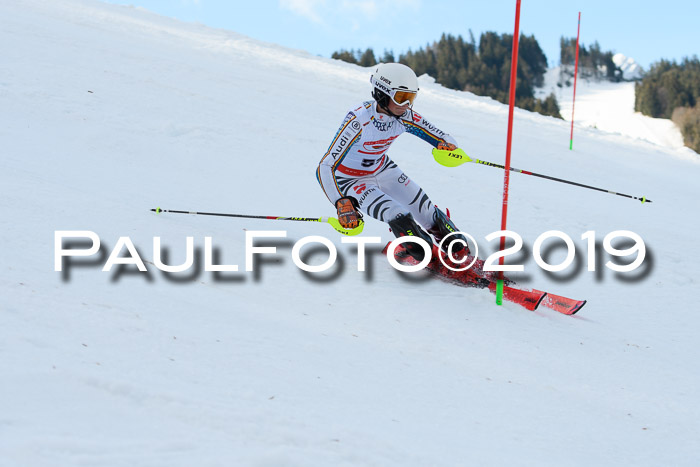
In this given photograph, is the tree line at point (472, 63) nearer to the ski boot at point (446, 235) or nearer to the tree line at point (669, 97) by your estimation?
the tree line at point (669, 97)

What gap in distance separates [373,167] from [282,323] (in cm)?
206

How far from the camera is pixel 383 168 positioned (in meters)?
5.20

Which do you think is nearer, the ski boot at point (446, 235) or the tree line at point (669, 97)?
the ski boot at point (446, 235)

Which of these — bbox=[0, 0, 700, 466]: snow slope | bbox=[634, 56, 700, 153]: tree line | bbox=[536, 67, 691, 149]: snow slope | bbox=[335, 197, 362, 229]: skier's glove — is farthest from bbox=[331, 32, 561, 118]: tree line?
bbox=[335, 197, 362, 229]: skier's glove

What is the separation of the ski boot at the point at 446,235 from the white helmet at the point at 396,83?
107cm

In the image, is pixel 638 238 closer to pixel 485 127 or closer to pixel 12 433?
pixel 485 127

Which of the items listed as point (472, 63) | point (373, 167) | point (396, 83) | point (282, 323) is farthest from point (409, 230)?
point (472, 63)

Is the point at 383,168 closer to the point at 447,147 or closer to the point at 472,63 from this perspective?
the point at 447,147

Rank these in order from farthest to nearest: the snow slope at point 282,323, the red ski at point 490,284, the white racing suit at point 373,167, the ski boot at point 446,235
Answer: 1. the ski boot at point 446,235
2. the white racing suit at point 373,167
3. the red ski at point 490,284
4. the snow slope at point 282,323

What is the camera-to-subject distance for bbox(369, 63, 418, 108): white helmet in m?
4.62

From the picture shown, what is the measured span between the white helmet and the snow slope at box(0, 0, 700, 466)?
1381 millimetres

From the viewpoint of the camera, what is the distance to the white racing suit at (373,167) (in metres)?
4.80

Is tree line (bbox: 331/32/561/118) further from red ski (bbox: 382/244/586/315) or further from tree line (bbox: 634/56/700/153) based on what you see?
red ski (bbox: 382/244/586/315)

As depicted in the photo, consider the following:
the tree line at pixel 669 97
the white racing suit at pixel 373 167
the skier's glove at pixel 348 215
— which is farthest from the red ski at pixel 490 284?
the tree line at pixel 669 97
